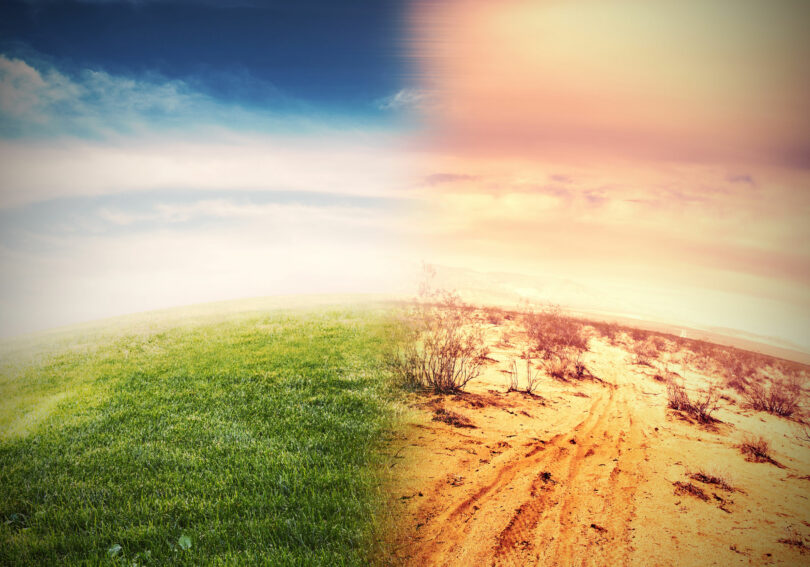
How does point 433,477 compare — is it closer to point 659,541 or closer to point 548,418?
point 548,418

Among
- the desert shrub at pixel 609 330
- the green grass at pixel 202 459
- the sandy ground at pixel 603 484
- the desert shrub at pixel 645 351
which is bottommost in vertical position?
the green grass at pixel 202 459

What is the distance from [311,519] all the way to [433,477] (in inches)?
62.4

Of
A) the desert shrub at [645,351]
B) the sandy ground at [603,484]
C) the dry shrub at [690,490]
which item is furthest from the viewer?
the desert shrub at [645,351]

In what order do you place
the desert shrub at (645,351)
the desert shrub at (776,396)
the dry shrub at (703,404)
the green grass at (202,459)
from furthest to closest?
the desert shrub at (645,351) → the green grass at (202,459) → the dry shrub at (703,404) → the desert shrub at (776,396)

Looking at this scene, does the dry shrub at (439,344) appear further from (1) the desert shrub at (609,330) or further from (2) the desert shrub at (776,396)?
(2) the desert shrub at (776,396)

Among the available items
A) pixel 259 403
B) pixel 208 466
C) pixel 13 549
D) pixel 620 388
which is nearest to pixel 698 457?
pixel 620 388

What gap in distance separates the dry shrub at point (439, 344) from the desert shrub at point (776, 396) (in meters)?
3.11

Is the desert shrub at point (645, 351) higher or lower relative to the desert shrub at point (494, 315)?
lower

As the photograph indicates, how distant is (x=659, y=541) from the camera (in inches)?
142

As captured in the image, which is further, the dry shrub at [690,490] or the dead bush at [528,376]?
the dead bush at [528,376]

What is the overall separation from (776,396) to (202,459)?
24.7 feet

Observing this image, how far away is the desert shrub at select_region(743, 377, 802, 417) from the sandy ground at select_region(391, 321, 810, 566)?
0.12 meters

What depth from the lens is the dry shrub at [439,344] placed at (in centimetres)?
641

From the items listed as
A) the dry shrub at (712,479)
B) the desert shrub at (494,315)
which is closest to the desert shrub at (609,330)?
the desert shrub at (494,315)
